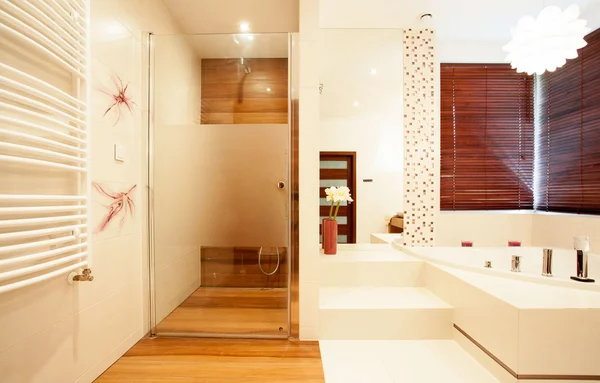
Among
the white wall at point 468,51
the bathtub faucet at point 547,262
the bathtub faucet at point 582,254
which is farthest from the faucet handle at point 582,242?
the white wall at point 468,51

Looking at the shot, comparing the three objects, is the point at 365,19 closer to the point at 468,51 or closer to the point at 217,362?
the point at 468,51

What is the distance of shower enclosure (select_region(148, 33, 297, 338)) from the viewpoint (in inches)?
71.5

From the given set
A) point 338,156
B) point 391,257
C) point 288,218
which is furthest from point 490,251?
point 288,218

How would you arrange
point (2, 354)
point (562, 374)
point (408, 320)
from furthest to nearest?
point (408, 320), point (562, 374), point (2, 354)

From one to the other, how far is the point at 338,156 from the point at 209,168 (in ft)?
3.56

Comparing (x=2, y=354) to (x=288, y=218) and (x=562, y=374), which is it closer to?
(x=288, y=218)

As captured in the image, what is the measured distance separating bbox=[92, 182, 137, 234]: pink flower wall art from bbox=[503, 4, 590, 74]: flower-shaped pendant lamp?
247 centimetres

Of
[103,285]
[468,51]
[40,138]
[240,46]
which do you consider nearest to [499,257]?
[468,51]

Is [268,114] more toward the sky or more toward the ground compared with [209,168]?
more toward the sky

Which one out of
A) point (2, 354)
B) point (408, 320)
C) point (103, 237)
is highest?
point (103, 237)

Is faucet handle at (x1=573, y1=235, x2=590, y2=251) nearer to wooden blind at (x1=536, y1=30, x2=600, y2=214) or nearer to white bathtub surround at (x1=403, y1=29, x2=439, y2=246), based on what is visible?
wooden blind at (x1=536, y1=30, x2=600, y2=214)

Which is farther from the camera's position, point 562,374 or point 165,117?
point 165,117

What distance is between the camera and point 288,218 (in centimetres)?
180

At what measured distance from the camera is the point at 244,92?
1.91 m
